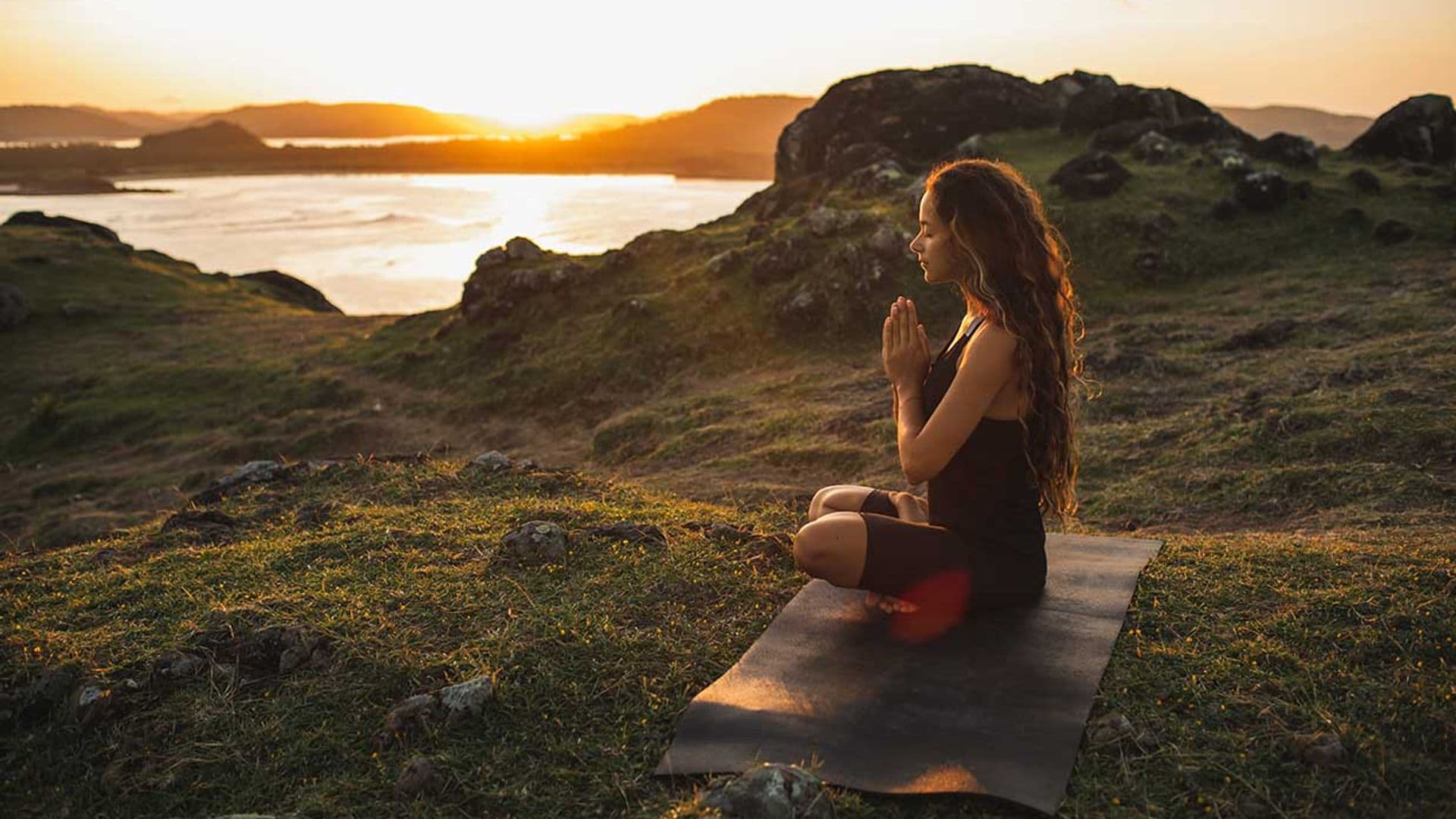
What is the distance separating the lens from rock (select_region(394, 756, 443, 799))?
164 inches

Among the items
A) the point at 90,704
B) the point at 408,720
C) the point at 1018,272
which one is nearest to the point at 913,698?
the point at 1018,272

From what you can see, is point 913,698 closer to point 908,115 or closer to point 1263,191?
point 1263,191

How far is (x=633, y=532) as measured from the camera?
7047 millimetres

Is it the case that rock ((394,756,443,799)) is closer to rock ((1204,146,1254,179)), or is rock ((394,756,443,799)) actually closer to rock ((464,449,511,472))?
rock ((464,449,511,472))

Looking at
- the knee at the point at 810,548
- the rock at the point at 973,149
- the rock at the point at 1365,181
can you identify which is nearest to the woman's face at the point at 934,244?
the knee at the point at 810,548

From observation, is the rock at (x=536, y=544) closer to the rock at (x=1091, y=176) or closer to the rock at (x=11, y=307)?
the rock at (x=1091, y=176)

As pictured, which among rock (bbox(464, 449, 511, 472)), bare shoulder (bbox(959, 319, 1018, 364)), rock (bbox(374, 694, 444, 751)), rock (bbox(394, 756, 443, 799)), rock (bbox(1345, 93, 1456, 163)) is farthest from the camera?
rock (bbox(1345, 93, 1456, 163))

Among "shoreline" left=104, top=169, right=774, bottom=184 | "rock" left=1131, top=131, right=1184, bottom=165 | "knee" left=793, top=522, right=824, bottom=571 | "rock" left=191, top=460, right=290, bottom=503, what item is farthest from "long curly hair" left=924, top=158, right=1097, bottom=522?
"shoreline" left=104, top=169, right=774, bottom=184

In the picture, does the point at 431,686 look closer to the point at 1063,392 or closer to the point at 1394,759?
the point at 1063,392

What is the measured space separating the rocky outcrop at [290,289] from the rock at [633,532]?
39.1 metres

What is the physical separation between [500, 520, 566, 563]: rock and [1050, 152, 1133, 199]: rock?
753 inches

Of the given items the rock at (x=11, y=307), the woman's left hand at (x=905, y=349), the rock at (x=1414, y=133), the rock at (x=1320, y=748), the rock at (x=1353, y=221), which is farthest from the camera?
the rock at (x=11, y=307)

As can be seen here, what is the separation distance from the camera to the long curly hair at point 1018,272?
475cm

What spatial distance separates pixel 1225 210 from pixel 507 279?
17.6 meters
